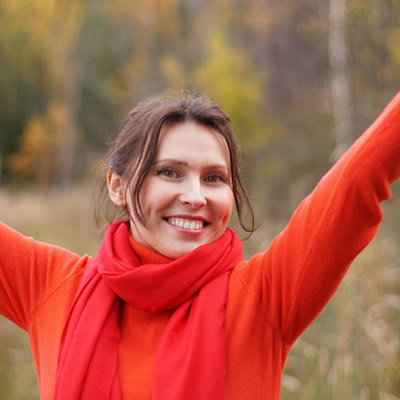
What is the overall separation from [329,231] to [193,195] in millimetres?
367

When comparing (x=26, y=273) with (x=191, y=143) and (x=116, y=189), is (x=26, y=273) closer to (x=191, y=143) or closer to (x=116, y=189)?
(x=116, y=189)

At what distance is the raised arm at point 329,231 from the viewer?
1301mm

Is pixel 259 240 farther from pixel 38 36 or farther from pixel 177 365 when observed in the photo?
pixel 38 36

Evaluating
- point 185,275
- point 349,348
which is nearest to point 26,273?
point 185,275

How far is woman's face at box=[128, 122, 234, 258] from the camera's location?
1.59 m

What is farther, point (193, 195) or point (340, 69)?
point (340, 69)

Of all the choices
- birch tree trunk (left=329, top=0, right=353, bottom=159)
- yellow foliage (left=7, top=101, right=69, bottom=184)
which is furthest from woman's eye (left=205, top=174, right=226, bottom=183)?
yellow foliage (left=7, top=101, right=69, bottom=184)

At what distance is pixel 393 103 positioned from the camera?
4.30 feet

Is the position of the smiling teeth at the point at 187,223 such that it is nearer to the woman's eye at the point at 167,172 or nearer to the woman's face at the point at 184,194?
the woman's face at the point at 184,194

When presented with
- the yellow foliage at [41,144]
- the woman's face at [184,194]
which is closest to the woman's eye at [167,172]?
the woman's face at [184,194]

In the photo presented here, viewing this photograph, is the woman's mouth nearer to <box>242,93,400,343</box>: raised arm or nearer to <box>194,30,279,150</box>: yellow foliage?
<box>242,93,400,343</box>: raised arm

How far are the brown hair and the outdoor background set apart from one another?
0.44 metres

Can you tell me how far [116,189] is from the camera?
1.79 meters

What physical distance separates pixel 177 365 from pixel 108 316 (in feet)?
0.76
